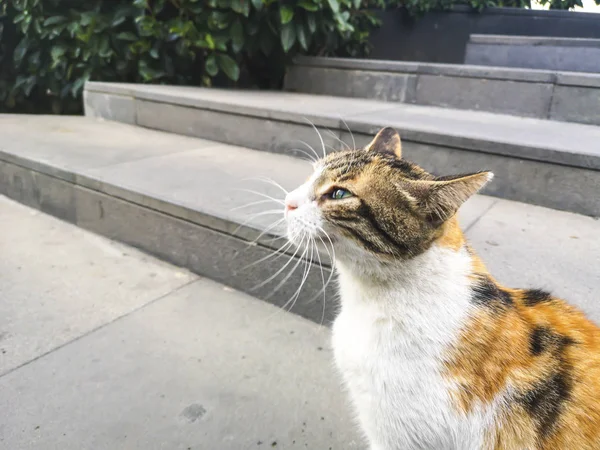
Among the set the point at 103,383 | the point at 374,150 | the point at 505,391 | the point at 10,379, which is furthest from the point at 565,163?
the point at 10,379

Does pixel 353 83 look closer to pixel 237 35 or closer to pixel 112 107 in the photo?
pixel 237 35

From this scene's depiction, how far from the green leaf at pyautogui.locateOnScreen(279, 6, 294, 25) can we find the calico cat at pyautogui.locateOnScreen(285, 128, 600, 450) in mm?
2754

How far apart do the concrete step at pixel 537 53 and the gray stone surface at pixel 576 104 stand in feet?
2.47

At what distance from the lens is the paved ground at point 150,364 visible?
4.22 feet

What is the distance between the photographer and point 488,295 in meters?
1.08

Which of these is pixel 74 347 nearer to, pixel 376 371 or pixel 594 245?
pixel 376 371

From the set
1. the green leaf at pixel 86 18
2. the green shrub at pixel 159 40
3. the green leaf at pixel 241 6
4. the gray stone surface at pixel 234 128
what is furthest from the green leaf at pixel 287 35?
the green leaf at pixel 86 18

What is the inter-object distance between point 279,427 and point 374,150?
34.1 inches

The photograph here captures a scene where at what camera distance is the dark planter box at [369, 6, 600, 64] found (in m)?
5.02

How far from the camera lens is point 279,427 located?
4.33 ft

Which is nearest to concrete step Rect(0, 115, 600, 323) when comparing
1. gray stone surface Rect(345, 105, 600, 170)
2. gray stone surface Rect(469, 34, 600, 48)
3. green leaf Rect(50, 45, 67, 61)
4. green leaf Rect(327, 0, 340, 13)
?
gray stone surface Rect(345, 105, 600, 170)

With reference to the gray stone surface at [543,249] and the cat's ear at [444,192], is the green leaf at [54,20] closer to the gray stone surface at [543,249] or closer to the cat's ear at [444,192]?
the gray stone surface at [543,249]

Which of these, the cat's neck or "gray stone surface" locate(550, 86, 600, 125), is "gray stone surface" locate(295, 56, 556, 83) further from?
the cat's neck

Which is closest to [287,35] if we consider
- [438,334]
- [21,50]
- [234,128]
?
[234,128]
